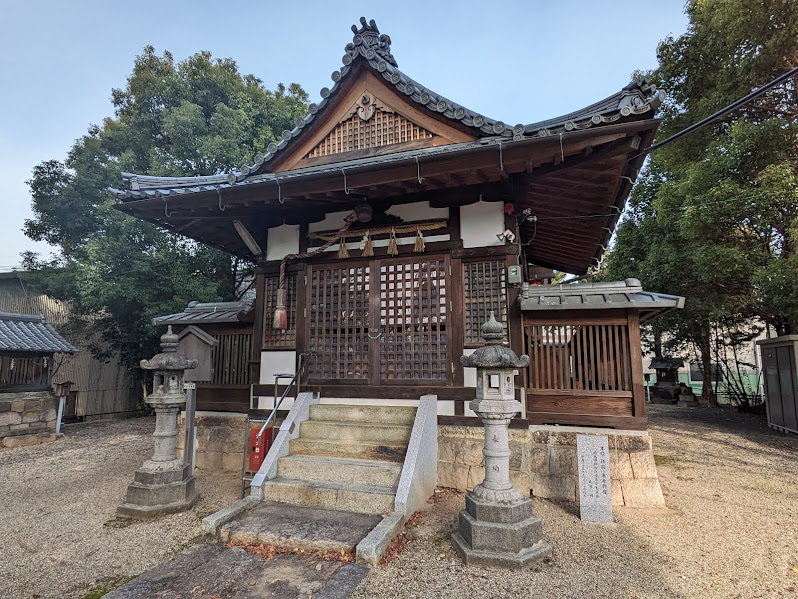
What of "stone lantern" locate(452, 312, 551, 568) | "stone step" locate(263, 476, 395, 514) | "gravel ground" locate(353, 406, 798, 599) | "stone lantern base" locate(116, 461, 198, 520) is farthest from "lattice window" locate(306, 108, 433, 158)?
"gravel ground" locate(353, 406, 798, 599)

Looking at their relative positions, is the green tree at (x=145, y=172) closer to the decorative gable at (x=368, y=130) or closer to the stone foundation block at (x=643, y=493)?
the decorative gable at (x=368, y=130)

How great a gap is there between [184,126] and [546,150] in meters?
14.8

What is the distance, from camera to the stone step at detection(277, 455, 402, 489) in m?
5.04

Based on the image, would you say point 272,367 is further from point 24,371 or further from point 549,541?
point 24,371

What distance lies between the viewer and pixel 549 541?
433 cm

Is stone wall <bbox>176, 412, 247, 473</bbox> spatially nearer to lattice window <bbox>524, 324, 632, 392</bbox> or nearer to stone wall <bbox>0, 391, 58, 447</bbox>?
lattice window <bbox>524, 324, 632, 392</bbox>

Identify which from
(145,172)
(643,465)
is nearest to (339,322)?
(643,465)

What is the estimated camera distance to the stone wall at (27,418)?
445 inches

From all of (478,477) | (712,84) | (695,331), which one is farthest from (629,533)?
(695,331)

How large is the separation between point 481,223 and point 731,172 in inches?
334

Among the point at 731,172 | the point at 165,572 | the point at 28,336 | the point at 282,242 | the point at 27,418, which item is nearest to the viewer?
the point at 165,572

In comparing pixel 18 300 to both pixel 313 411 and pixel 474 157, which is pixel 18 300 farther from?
pixel 474 157

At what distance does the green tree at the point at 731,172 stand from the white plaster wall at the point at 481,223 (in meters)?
7.29

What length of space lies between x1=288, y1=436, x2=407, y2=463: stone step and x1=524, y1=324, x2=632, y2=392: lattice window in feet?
6.96
